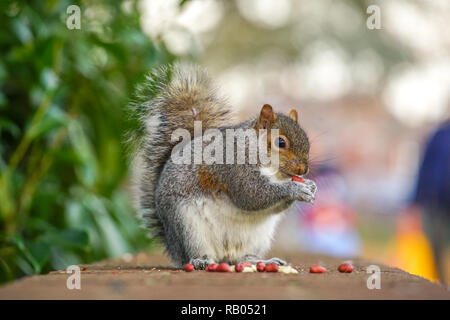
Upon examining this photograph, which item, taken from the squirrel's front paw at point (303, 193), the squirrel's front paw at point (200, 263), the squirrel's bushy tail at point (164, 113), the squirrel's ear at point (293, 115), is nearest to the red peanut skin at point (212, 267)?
the squirrel's front paw at point (200, 263)

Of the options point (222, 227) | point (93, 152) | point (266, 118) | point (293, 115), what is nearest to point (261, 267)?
point (222, 227)

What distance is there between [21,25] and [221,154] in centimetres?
107

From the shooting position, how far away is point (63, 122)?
2.28m

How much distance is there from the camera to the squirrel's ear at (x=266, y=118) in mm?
1772

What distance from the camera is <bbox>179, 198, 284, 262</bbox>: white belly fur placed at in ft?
5.66

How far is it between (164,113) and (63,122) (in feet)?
1.71

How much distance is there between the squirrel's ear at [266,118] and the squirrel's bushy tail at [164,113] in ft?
0.65

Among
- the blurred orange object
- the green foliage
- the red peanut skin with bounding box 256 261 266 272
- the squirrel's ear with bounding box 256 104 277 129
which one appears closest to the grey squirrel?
the squirrel's ear with bounding box 256 104 277 129

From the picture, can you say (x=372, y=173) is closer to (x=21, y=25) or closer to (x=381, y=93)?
(x=381, y=93)

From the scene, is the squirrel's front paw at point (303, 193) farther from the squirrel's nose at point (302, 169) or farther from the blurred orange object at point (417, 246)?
the blurred orange object at point (417, 246)

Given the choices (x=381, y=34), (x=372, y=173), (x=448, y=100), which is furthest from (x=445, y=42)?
(x=448, y=100)

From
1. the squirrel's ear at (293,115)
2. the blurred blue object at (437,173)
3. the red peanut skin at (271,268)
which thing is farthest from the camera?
the blurred blue object at (437,173)

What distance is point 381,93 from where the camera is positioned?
9125mm

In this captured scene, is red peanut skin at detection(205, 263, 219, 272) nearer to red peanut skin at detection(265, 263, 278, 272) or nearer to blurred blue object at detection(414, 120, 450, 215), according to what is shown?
red peanut skin at detection(265, 263, 278, 272)
